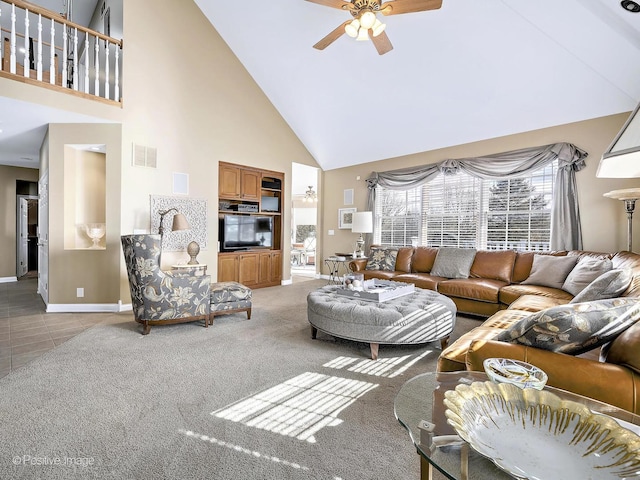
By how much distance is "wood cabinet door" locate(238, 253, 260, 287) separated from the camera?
20.2ft

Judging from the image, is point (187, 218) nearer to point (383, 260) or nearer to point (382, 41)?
point (383, 260)

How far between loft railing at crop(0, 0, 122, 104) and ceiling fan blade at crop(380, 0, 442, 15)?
3504mm

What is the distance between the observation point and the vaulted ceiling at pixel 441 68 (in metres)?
3.44

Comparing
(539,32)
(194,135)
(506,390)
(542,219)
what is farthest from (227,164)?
(506,390)

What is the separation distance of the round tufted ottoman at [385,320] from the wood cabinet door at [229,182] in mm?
3435

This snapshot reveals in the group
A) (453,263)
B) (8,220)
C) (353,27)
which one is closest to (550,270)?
(453,263)

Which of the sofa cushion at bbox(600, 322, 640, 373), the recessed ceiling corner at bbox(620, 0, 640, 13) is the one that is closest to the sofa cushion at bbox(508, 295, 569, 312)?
the sofa cushion at bbox(600, 322, 640, 373)

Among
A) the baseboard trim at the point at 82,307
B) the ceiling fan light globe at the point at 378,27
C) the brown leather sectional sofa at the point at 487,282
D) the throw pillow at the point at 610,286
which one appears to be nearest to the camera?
the throw pillow at the point at 610,286

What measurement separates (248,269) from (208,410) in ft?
14.2

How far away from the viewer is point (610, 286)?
2014 millimetres

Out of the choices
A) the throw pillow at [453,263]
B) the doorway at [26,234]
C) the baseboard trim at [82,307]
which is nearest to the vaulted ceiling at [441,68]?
the throw pillow at [453,263]

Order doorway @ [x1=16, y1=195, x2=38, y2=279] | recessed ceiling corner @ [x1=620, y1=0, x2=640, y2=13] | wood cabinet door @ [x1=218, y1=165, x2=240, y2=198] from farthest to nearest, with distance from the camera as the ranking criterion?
doorway @ [x1=16, y1=195, x2=38, y2=279] < wood cabinet door @ [x1=218, y1=165, x2=240, y2=198] < recessed ceiling corner @ [x1=620, y1=0, x2=640, y2=13]

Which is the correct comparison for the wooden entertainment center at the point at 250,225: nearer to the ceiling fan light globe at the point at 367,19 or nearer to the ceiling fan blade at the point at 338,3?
the ceiling fan blade at the point at 338,3

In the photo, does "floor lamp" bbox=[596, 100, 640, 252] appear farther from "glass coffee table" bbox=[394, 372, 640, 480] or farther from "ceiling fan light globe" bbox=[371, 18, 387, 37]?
"ceiling fan light globe" bbox=[371, 18, 387, 37]
